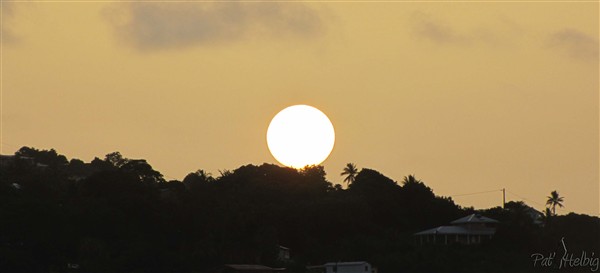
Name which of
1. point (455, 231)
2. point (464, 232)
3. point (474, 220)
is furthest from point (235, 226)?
point (474, 220)

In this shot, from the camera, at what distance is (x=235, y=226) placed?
95.2 m

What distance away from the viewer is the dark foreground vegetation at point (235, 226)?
289 ft

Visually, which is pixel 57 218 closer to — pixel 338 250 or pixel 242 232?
pixel 242 232

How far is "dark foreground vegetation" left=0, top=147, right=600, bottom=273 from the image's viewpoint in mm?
88125

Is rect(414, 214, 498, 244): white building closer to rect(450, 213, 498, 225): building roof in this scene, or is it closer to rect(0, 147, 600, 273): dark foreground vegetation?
rect(450, 213, 498, 225): building roof

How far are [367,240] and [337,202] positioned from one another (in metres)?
8.63

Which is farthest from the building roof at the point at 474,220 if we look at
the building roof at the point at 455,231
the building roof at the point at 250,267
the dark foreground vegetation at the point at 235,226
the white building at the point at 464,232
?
the building roof at the point at 250,267

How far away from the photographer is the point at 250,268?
86750 mm

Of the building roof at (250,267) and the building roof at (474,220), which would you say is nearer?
the building roof at (250,267)

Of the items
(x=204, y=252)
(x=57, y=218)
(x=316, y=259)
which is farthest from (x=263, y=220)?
(x=57, y=218)

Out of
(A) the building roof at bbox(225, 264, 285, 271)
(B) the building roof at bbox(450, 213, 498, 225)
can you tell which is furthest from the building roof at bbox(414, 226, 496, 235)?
(A) the building roof at bbox(225, 264, 285, 271)

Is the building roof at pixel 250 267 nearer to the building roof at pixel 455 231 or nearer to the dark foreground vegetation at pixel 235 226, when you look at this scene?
the dark foreground vegetation at pixel 235 226

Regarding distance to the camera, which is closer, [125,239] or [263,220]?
[125,239]

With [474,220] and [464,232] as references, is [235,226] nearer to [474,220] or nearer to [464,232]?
[464,232]
